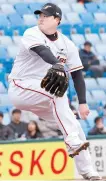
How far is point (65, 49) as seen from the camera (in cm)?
650

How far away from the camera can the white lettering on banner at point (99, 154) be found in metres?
8.62

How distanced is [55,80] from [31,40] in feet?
1.46

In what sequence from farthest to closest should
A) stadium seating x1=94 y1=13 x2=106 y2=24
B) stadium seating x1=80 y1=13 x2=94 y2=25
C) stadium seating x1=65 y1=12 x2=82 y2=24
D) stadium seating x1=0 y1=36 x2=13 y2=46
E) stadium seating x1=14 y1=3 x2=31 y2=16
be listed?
stadium seating x1=94 y1=13 x2=106 y2=24, stadium seating x1=80 y1=13 x2=94 y2=25, stadium seating x1=65 y1=12 x2=82 y2=24, stadium seating x1=14 y1=3 x2=31 y2=16, stadium seating x1=0 y1=36 x2=13 y2=46

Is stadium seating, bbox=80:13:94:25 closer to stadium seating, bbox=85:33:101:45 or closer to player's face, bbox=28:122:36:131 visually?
stadium seating, bbox=85:33:101:45

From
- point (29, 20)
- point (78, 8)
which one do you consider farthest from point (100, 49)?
point (78, 8)

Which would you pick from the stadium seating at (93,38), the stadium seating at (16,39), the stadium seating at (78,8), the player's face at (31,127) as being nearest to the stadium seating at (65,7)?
the stadium seating at (78,8)

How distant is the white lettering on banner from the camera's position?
8625 millimetres

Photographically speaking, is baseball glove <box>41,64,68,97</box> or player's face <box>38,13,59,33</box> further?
player's face <box>38,13,59,33</box>

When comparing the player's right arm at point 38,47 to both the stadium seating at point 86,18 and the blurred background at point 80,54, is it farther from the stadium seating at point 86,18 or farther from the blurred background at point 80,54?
the stadium seating at point 86,18

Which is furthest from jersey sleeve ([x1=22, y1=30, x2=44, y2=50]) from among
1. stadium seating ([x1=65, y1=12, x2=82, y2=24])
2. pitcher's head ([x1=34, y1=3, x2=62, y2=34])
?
stadium seating ([x1=65, y1=12, x2=82, y2=24])

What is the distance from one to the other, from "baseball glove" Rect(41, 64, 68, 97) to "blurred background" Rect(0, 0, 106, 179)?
254 centimetres

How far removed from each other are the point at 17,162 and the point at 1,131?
52.1 inches

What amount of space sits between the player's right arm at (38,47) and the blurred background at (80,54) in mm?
2679

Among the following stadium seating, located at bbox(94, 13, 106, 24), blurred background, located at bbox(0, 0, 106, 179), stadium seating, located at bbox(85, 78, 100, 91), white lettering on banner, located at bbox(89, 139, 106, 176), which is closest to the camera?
white lettering on banner, located at bbox(89, 139, 106, 176)
